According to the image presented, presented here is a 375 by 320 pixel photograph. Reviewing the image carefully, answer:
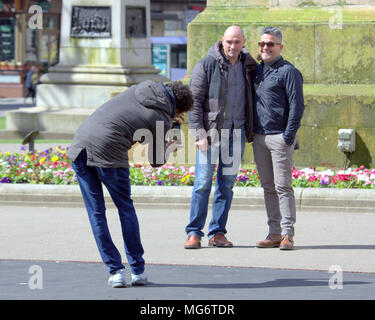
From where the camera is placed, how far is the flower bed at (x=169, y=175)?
1133 centimetres

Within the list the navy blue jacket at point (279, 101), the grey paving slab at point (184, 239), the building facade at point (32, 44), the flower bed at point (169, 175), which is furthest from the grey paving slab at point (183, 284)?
the building facade at point (32, 44)

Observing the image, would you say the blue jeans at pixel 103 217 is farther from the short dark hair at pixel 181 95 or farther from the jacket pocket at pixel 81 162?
the short dark hair at pixel 181 95

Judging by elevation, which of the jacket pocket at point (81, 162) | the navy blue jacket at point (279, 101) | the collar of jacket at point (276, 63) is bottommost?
the jacket pocket at point (81, 162)

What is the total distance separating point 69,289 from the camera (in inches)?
277

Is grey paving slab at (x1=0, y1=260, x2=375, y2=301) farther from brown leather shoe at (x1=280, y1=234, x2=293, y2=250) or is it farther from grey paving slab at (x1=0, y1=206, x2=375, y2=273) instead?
brown leather shoe at (x1=280, y1=234, x2=293, y2=250)

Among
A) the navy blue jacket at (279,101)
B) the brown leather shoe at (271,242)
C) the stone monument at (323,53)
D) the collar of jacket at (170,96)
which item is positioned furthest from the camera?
the stone monument at (323,53)

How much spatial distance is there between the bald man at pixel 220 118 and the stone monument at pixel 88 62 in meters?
12.4

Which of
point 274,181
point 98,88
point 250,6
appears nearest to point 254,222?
point 274,181

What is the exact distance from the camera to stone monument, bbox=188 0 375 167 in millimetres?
12680

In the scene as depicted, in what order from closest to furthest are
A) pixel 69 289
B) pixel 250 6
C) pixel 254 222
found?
pixel 69 289 < pixel 254 222 < pixel 250 6

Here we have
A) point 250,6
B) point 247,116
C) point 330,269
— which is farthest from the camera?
point 250,6

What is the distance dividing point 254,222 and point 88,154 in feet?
11.0

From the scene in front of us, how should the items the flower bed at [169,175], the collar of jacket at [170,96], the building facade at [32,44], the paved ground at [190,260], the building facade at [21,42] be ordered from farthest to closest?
1. the building facade at [21,42]
2. the building facade at [32,44]
3. the flower bed at [169,175]
4. the collar of jacket at [170,96]
5. the paved ground at [190,260]

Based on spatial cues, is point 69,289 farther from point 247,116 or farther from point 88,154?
point 247,116
